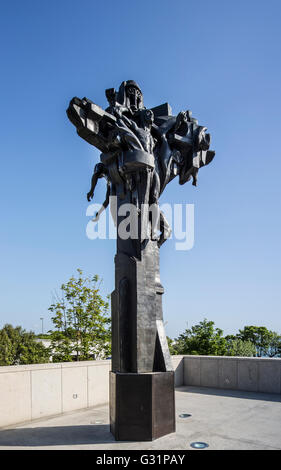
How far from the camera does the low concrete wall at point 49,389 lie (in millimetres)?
8211

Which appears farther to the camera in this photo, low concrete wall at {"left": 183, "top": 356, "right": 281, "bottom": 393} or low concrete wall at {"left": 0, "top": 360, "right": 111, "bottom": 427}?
low concrete wall at {"left": 183, "top": 356, "right": 281, "bottom": 393}

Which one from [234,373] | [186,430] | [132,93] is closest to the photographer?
A: [186,430]

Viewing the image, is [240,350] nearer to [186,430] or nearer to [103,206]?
[186,430]

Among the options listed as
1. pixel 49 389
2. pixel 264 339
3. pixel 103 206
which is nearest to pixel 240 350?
pixel 49 389

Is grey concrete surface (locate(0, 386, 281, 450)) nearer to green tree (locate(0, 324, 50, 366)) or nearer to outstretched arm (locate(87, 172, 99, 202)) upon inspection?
outstretched arm (locate(87, 172, 99, 202))

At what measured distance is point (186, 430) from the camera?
7375 millimetres

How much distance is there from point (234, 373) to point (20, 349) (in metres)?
16.0

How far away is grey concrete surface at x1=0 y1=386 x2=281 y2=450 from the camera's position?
21.5 ft

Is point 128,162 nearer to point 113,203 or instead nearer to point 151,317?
point 113,203

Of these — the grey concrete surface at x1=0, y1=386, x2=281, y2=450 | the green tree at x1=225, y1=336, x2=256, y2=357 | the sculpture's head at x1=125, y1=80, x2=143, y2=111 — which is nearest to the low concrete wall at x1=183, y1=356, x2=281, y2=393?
the grey concrete surface at x1=0, y1=386, x2=281, y2=450

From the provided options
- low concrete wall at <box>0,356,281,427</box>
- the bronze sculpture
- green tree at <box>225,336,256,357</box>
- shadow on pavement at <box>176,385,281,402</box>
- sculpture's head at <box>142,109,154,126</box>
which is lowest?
green tree at <box>225,336,256,357</box>

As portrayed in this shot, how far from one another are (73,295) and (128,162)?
39.6ft
